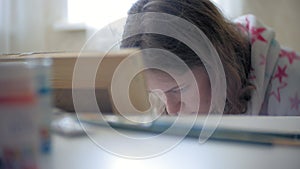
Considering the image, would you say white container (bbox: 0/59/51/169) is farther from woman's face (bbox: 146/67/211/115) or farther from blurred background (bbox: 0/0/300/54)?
blurred background (bbox: 0/0/300/54)

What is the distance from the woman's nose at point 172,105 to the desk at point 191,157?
0.22m

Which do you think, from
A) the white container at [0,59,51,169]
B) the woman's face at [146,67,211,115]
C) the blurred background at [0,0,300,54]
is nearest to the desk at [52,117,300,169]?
the white container at [0,59,51,169]

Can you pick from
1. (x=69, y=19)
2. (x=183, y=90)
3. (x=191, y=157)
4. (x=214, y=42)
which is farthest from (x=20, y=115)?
(x=69, y=19)

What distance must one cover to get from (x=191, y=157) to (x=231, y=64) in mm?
443

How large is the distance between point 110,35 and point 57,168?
0.36m

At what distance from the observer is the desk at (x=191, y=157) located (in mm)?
312

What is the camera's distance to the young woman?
61cm

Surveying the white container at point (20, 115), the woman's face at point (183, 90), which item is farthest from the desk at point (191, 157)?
the woman's face at point (183, 90)

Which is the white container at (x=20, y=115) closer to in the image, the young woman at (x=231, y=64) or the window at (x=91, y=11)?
the young woman at (x=231, y=64)

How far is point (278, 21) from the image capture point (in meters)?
1.41

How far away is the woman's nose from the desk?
223 mm

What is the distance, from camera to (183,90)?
0.62 meters

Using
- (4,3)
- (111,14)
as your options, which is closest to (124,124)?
(111,14)

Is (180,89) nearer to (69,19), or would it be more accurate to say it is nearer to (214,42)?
(214,42)
